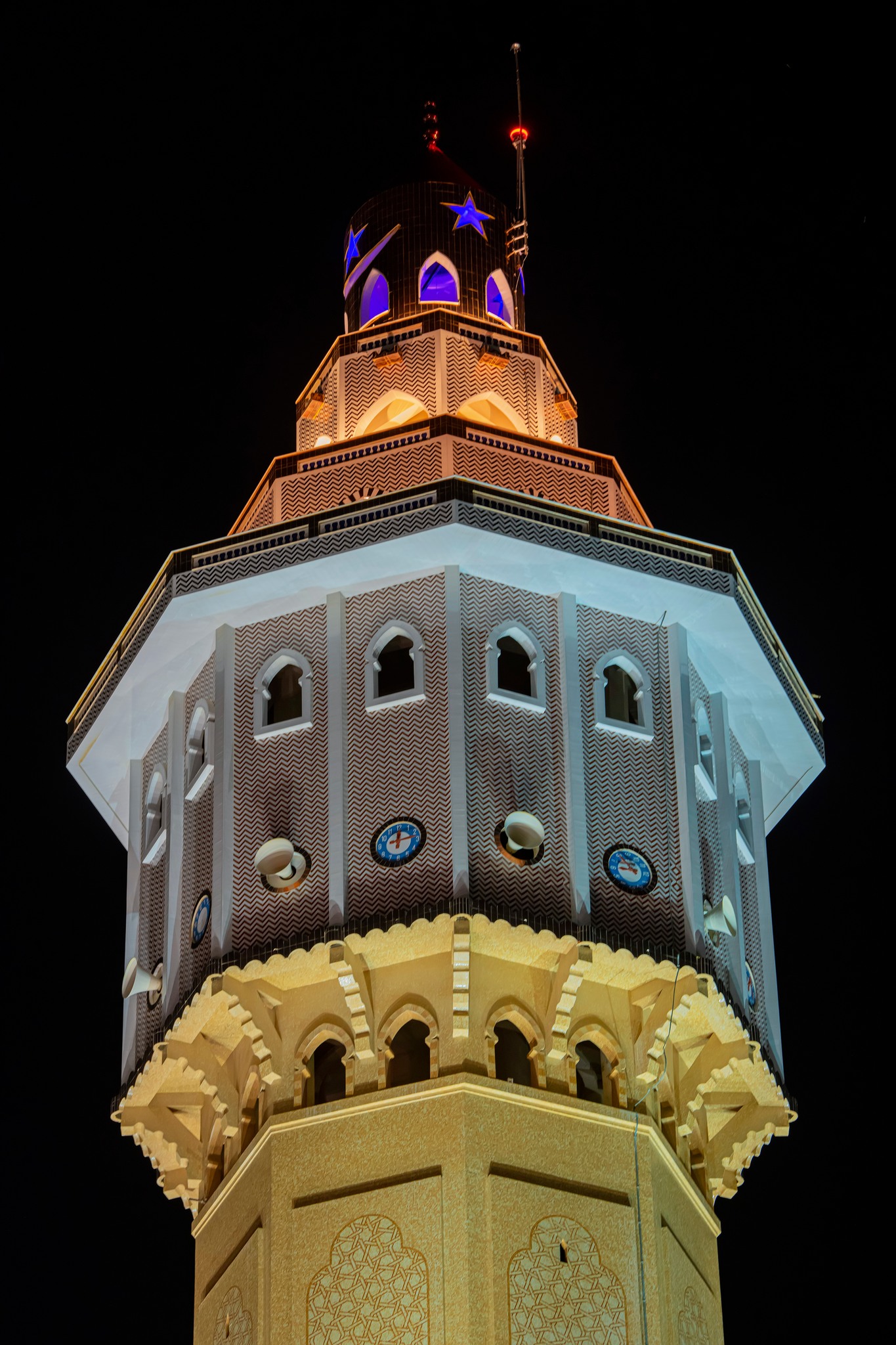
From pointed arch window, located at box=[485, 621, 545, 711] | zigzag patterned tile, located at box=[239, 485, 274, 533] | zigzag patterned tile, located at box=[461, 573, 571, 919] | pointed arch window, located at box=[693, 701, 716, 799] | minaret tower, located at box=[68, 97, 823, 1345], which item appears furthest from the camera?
zigzag patterned tile, located at box=[239, 485, 274, 533]

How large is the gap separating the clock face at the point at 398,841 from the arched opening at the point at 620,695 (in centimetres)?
304

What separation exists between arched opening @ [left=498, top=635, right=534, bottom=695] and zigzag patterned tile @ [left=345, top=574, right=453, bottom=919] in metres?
0.83

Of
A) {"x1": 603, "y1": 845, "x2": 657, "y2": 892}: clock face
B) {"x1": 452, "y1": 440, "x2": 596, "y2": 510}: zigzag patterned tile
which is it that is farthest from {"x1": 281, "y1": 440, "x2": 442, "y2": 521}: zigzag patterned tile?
{"x1": 603, "y1": 845, "x2": 657, "y2": 892}: clock face

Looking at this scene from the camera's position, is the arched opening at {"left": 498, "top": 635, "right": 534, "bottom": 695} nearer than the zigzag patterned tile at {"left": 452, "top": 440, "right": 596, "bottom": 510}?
Yes

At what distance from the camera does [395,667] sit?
36531 mm

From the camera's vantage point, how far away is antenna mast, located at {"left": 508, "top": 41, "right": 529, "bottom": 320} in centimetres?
4356

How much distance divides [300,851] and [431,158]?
1381cm

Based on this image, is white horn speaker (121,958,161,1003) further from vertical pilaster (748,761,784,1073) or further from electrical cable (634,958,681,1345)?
vertical pilaster (748,761,784,1073)

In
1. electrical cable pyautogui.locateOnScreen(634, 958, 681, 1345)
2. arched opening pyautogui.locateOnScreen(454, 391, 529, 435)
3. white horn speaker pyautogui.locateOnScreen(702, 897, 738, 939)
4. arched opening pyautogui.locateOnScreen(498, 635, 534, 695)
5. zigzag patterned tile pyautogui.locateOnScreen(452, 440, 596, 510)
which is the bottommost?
electrical cable pyautogui.locateOnScreen(634, 958, 681, 1345)

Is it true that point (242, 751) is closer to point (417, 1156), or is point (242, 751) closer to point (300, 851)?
point (300, 851)

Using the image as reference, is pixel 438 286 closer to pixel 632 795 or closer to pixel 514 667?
pixel 514 667

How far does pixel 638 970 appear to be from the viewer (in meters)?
34.9

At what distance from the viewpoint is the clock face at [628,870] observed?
35438 mm

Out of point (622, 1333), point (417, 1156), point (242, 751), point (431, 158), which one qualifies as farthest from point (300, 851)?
point (431, 158)
